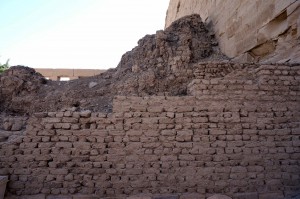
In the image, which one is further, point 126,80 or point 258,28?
point 126,80

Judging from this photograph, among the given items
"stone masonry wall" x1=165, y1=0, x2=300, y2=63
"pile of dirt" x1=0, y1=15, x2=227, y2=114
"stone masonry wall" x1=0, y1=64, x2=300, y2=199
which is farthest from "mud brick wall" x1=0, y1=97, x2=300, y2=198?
"stone masonry wall" x1=165, y1=0, x2=300, y2=63

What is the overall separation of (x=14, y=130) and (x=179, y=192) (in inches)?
126

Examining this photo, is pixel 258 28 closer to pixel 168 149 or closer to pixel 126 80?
pixel 126 80

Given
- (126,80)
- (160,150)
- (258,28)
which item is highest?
(258,28)

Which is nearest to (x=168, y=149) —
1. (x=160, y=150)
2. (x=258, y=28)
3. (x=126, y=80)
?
(x=160, y=150)

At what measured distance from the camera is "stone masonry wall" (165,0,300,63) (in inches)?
241

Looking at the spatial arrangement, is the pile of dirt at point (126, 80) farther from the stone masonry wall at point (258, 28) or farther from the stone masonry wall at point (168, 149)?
the stone masonry wall at point (168, 149)

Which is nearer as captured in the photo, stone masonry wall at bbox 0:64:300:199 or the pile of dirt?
stone masonry wall at bbox 0:64:300:199

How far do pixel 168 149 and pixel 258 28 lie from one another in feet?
14.3

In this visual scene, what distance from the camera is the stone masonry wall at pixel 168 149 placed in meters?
4.70

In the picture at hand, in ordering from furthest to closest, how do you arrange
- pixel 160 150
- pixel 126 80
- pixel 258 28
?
pixel 126 80, pixel 258 28, pixel 160 150

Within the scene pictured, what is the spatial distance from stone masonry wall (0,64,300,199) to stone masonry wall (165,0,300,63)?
1.82 metres

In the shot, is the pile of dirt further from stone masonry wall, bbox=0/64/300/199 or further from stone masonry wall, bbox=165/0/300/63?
stone masonry wall, bbox=0/64/300/199

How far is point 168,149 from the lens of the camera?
483 centimetres
